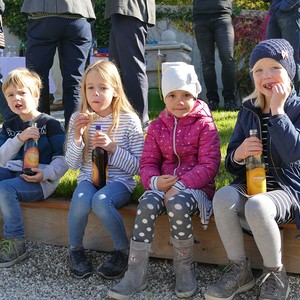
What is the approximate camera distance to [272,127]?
286cm

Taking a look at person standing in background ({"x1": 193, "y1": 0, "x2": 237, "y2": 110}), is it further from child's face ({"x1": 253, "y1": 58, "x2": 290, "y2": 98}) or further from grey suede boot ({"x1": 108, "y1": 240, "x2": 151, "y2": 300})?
grey suede boot ({"x1": 108, "y1": 240, "x2": 151, "y2": 300})

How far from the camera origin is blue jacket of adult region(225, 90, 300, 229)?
2.85m

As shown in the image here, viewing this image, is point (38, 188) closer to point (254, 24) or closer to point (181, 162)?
point (181, 162)

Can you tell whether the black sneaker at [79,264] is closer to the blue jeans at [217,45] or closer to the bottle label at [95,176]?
the bottle label at [95,176]

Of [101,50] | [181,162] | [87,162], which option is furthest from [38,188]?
[101,50]

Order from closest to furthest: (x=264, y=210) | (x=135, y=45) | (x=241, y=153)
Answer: (x=264, y=210) → (x=241, y=153) → (x=135, y=45)

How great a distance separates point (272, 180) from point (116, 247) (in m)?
0.96

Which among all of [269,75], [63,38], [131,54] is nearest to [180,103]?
[269,75]

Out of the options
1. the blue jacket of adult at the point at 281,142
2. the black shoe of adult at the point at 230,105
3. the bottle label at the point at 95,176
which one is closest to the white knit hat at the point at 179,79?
the blue jacket of adult at the point at 281,142

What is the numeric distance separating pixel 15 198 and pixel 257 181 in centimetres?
153

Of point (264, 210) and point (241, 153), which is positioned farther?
point (241, 153)

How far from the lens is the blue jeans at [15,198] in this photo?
3.61 metres

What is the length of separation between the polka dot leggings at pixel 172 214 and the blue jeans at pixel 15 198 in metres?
0.89

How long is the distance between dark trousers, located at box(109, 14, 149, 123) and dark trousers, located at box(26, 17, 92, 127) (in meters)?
0.26
